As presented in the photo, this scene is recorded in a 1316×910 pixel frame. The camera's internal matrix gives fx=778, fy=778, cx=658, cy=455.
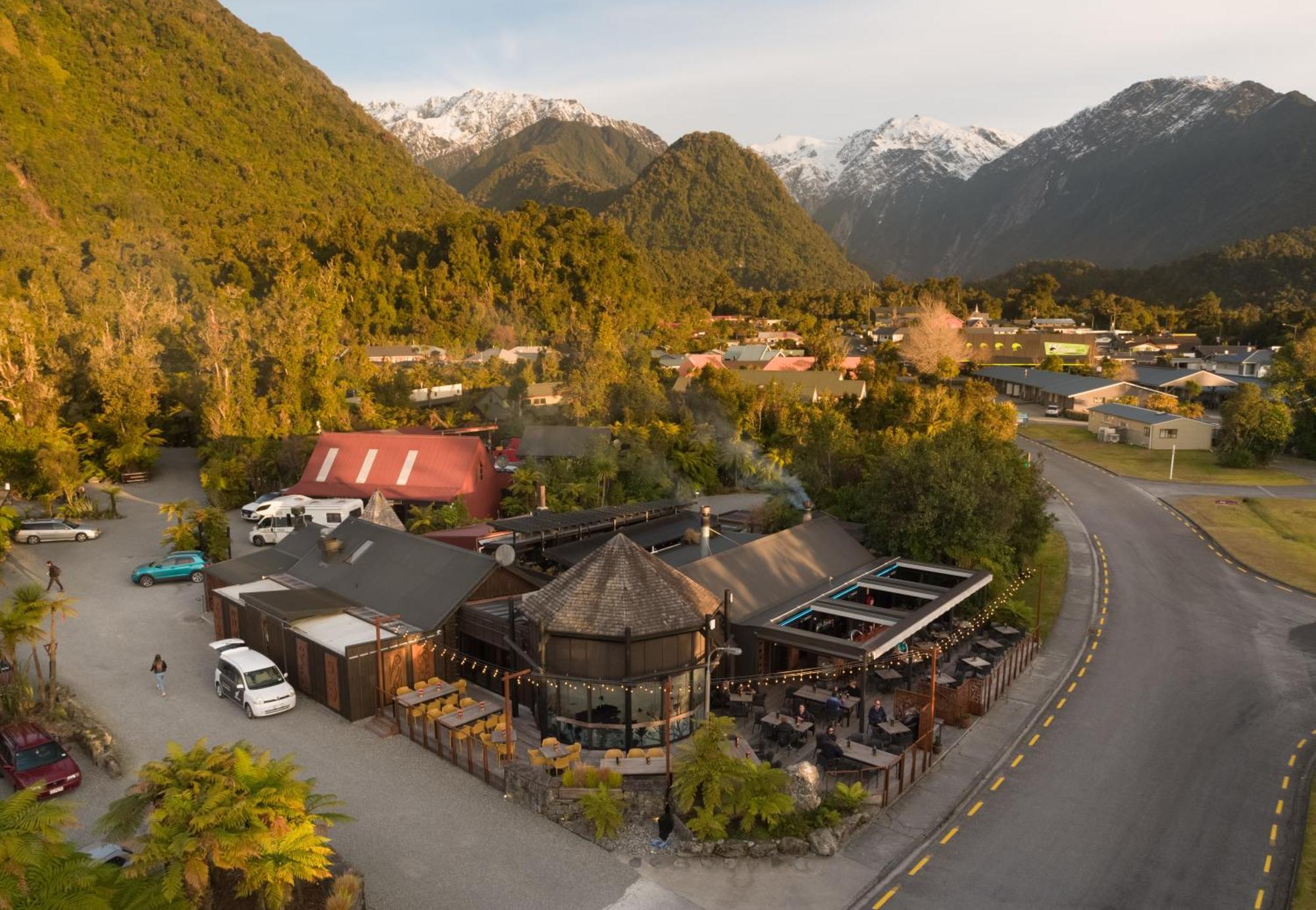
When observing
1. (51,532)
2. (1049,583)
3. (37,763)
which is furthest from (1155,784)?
(51,532)

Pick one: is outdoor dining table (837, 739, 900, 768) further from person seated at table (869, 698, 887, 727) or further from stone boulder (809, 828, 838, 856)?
stone boulder (809, 828, 838, 856)

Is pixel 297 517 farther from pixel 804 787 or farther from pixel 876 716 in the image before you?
pixel 804 787

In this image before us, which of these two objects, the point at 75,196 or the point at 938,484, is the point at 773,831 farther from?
the point at 75,196

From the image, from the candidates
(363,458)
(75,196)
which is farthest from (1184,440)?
(75,196)

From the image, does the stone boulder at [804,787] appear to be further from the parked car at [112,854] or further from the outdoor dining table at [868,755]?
the parked car at [112,854]

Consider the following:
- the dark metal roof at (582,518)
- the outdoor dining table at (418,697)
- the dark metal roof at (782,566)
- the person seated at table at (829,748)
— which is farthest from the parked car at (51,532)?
the person seated at table at (829,748)

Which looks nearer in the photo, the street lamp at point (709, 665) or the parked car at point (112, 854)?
the parked car at point (112, 854)
